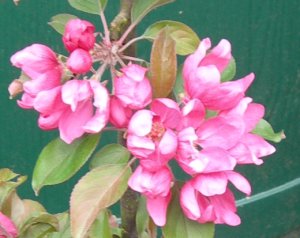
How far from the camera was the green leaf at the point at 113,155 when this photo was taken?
3.25ft

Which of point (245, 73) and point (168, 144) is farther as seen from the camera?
point (245, 73)

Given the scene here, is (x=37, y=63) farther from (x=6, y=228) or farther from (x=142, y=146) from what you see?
(x=6, y=228)

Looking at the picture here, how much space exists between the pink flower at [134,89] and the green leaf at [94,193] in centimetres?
12

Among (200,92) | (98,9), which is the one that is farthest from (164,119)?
(98,9)

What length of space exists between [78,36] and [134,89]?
0.10 m

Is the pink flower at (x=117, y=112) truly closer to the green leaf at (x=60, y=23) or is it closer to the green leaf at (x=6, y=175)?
the green leaf at (x=60, y=23)

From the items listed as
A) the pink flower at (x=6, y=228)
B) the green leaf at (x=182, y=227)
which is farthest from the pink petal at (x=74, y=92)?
the pink flower at (x=6, y=228)

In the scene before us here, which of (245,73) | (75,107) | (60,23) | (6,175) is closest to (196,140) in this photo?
(75,107)

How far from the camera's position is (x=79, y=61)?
88cm

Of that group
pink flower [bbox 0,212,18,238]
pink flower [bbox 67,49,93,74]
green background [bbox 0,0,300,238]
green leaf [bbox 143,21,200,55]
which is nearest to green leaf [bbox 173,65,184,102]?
green leaf [bbox 143,21,200,55]

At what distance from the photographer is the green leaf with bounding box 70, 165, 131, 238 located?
2.88 feet

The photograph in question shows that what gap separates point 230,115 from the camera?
89 cm

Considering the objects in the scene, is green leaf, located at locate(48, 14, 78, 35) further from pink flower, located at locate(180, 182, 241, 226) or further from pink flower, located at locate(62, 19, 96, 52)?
pink flower, located at locate(180, 182, 241, 226)

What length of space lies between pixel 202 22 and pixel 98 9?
1.26m
